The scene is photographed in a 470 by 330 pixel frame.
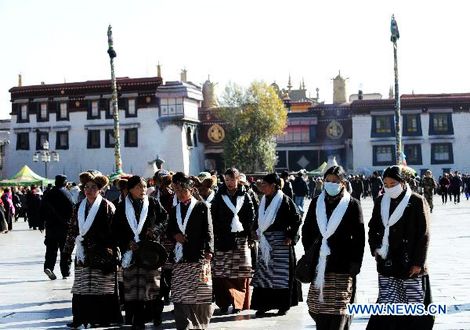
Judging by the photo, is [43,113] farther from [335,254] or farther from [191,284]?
[335,254]

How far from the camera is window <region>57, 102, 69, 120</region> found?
6619cm

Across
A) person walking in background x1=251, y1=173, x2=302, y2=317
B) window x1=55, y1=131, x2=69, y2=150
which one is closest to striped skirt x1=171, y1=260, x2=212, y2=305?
person walking in background x1=251, y1=173, x2=302, y2=317

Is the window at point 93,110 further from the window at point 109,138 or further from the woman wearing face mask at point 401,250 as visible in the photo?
the woman wearing face mask at point 401,250

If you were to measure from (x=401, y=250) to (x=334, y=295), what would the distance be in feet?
2.41

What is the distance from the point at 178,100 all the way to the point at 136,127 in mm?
3989

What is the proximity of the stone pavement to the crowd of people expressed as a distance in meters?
0.50

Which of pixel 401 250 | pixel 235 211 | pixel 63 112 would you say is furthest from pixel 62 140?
pixel 401 250

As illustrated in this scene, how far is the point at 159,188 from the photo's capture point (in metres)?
11.8

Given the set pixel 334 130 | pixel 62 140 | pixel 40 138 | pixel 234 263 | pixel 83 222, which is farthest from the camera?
pixel 334 130

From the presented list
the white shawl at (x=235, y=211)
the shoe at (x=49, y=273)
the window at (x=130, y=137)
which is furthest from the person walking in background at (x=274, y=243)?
the window at (x=130, y=137)

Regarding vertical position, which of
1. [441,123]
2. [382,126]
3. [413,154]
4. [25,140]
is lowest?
[413,154]

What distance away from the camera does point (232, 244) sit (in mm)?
11078

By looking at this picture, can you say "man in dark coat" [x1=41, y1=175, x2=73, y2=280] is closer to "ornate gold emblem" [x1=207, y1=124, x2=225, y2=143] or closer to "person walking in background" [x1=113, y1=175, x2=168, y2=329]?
"person walking in background" [x1=113, y1=175, x2=168, y2=329]

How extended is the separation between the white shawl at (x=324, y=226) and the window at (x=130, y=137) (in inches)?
2220
